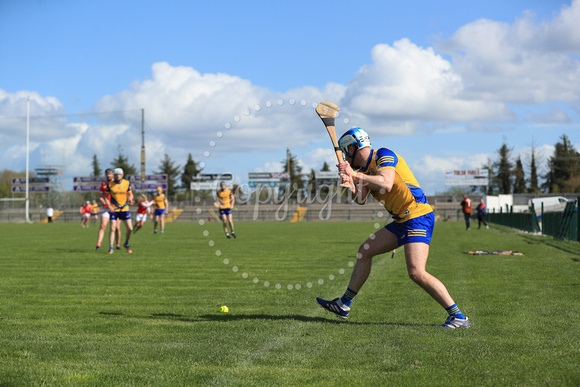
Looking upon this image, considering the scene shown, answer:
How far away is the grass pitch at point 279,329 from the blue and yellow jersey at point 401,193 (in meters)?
1.25

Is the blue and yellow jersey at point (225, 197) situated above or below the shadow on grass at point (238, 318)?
above

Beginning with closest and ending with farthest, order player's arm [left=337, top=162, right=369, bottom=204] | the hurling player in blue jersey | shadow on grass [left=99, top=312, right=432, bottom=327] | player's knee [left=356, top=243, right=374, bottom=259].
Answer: player's arm [left=337, top=162, right=369, bottom=204] < the hurling player in blue jersey < player's knee [left=356, top=243, right=374, bottom=259] < shadow on grass [left=99, top=312, right=432, bottom=327]

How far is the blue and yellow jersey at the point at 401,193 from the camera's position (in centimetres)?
625

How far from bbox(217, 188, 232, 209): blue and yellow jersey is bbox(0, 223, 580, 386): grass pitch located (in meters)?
10.9

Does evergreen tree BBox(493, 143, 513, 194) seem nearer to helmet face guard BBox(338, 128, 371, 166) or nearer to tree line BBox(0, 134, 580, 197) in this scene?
tree line BBox(0, 134, 580, 197)

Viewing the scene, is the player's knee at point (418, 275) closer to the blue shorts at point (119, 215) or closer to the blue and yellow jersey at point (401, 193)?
the blue and yellow jersey at point (401, 193)

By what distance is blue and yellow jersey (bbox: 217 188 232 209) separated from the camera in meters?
23.6

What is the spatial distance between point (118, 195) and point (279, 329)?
11846 millimetres

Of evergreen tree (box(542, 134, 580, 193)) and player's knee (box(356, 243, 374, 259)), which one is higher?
evergreen tree (box(542, 134, 580, 193))

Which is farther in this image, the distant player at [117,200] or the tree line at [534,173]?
the tree line at [534,173]

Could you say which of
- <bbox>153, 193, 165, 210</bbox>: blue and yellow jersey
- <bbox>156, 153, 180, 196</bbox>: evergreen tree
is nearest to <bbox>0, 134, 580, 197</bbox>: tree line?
<bbox>156, 153, 180, 196</bbox>: evergreen tree

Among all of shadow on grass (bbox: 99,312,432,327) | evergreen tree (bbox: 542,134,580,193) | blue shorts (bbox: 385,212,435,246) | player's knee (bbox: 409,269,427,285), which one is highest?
evergreen tree (bbox: 542,134,580,193)

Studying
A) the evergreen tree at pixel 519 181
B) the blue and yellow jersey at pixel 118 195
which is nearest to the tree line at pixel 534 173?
the evergreen tree at pixel 519 181

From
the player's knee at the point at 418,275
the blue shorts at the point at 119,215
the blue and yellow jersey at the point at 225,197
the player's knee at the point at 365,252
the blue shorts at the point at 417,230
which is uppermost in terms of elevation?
the blue and yellow jersey at the point at 225,197
